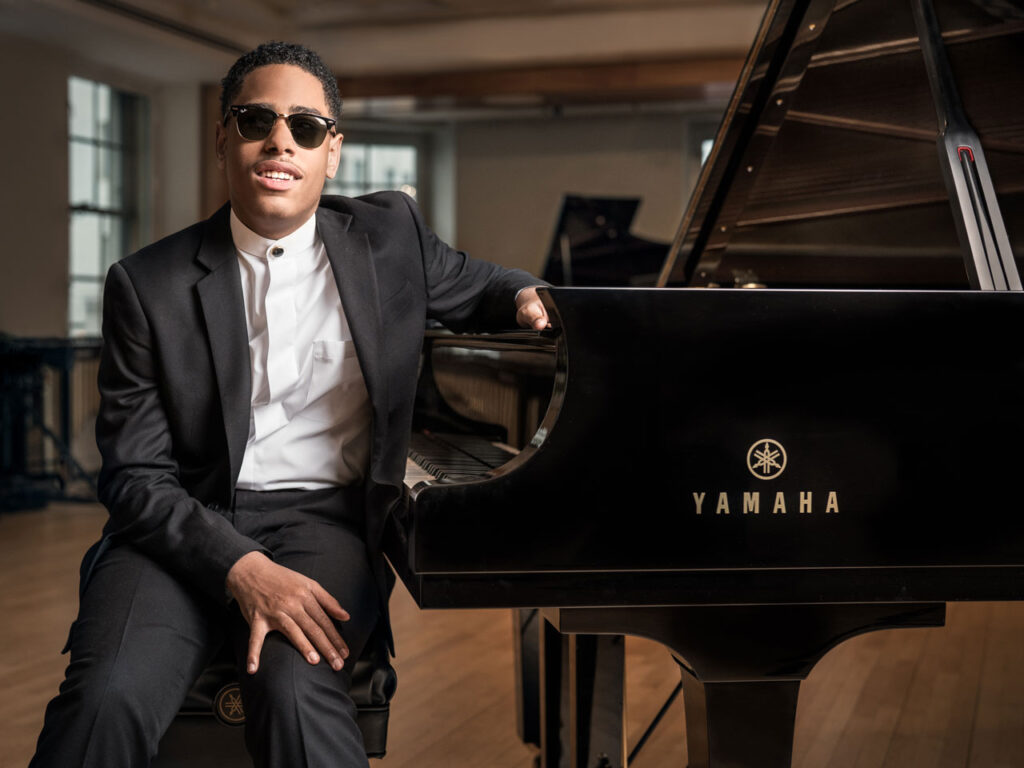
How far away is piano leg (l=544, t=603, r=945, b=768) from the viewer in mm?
1358

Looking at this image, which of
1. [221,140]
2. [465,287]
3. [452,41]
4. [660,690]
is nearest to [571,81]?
[452,41]

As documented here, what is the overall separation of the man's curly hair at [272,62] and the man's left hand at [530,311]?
40 cm

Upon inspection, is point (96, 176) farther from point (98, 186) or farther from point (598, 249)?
point (598, 249)

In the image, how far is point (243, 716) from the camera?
1522 mm

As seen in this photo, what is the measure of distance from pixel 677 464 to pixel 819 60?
1.27m

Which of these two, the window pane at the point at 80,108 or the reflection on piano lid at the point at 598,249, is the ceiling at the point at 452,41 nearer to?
the window pane at the point at 80,108

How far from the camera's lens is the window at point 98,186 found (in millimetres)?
7531

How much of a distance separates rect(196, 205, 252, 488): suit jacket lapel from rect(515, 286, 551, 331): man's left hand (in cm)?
41

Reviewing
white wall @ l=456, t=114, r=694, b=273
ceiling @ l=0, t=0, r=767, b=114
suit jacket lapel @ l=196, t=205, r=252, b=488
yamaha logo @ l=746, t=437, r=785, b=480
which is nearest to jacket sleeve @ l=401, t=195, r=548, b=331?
suit jacket lapel @ l=196, t=205, r=252, b=488

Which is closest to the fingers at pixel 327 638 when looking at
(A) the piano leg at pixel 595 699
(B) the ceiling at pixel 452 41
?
(A) the piano leg at pixel 595 699

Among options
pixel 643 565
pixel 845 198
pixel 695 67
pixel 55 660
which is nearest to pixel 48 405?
pixel 55 660

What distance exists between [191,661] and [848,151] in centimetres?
171

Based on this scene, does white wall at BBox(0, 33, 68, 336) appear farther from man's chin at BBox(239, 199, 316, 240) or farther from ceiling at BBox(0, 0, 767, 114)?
man's chin at BBox(239, 199, 316, 240)

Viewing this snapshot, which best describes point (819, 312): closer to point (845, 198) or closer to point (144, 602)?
point (144, 602)
